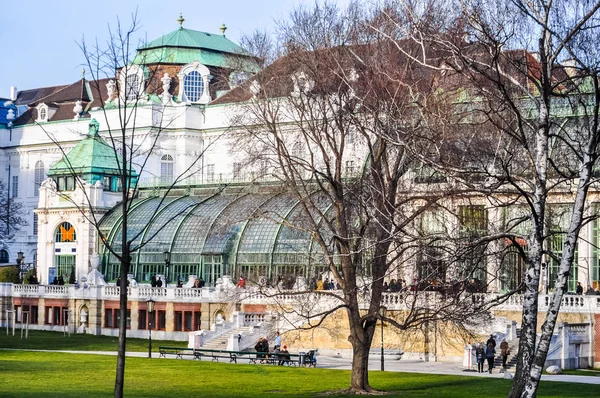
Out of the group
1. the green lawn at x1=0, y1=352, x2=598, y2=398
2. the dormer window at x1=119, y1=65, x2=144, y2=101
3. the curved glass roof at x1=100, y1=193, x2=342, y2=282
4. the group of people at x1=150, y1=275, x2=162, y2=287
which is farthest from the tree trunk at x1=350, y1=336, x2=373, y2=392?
the group of people at x1=150, y1=275, x2=162, y2=287

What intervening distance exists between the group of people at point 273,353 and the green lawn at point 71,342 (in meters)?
7.78

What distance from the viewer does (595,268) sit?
60094mm

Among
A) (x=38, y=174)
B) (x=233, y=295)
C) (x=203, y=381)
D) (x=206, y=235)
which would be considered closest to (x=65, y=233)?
(x=206, y=235)

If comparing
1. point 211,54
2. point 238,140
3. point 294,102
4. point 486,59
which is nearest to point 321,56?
point 294,102

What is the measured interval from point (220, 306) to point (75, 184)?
21542 millimetres

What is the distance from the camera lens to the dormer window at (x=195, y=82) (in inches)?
3942

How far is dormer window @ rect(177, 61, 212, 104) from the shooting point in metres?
100

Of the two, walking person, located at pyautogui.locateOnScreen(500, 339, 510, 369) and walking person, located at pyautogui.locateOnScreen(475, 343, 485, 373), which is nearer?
walking person, located at pyautogui.locateOnScreen(500, 339, 510, 369)

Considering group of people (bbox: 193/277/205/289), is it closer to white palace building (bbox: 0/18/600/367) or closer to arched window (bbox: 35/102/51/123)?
white palace building (bbox: 0/18/600/367)

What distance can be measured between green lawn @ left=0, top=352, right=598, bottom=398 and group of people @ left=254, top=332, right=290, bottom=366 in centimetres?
103

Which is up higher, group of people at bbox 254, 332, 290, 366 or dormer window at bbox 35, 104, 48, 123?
dormer window at bbox 35, 104, 48, 123

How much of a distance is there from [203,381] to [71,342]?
2382 centimetres

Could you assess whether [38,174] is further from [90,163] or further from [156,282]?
[156,282]

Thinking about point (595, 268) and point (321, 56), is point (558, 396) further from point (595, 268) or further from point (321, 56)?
point (595, 268)
